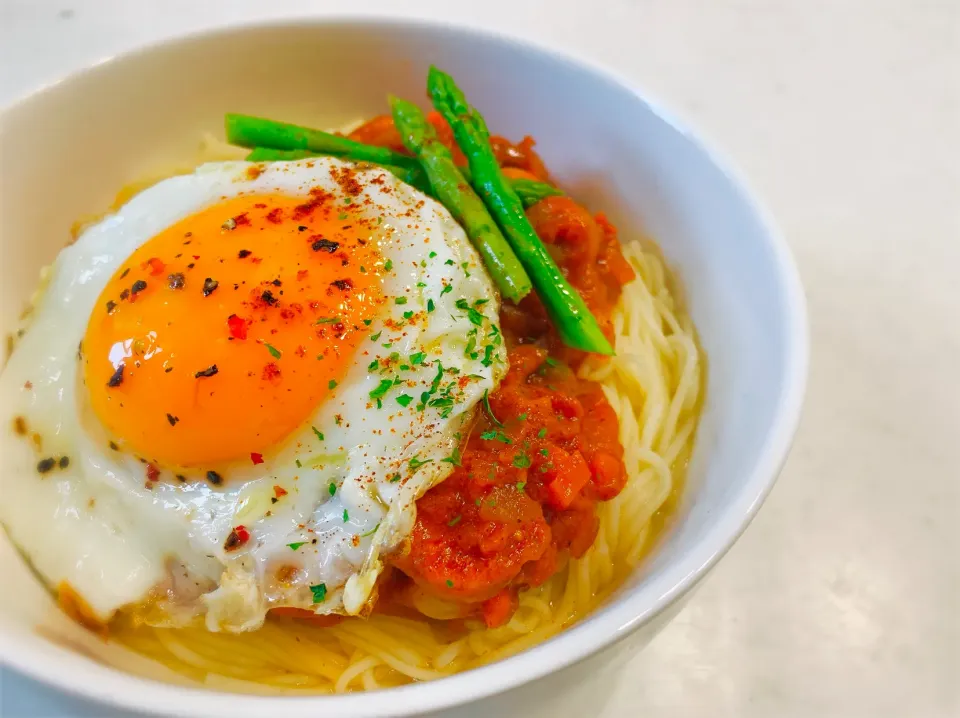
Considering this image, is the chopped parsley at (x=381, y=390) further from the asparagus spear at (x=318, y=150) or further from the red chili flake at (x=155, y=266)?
the asparagus spear at (x=318, y=150)

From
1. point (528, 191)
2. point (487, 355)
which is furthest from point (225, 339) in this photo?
point (528, 191)

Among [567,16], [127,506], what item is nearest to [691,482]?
[127,506]

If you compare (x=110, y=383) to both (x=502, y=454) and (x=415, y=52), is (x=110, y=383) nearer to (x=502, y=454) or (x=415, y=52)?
(x=502, y=454)

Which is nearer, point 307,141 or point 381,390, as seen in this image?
point 381,390

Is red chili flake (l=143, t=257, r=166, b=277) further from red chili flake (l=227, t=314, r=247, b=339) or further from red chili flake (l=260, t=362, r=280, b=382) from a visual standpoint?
red chili flake (l=260, t=362, r=280, b=382)

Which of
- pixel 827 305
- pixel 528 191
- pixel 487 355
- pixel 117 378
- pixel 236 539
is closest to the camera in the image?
pixel 236 539

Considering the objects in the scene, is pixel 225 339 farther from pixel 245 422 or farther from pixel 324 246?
pixel 324 246
